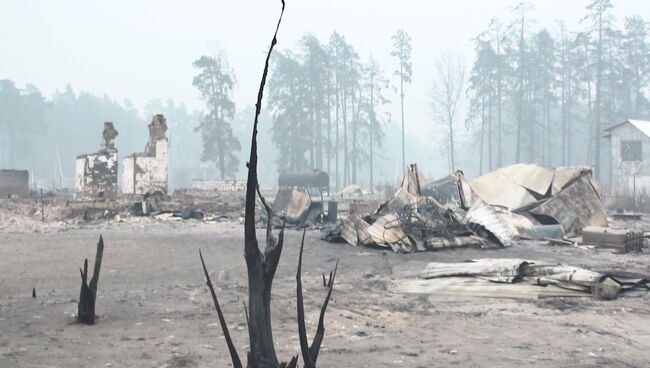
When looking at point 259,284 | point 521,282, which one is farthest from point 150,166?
point 259,284

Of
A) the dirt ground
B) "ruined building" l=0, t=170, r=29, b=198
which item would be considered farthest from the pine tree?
the dirt ground

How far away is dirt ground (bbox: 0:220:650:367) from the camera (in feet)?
15.5

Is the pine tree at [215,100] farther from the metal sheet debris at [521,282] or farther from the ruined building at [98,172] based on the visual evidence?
the metal sheet debris at [521,282]

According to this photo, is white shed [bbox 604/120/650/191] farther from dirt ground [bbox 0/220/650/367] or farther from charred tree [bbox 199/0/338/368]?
charred tree [bbox 199/0/338/368]

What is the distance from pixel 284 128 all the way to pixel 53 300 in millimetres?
45981

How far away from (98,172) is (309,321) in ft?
67.0

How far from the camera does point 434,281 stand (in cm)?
823

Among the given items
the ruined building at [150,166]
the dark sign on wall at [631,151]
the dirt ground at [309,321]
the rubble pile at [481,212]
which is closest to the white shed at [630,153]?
the dark sign on wall at [631,151]

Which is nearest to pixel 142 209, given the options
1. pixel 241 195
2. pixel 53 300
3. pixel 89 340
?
pixel 241 195

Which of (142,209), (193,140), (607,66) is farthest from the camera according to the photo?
(193,140)

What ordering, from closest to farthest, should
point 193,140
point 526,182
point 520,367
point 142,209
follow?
point 520,367, point 526,182, point 142,209, point 193,140

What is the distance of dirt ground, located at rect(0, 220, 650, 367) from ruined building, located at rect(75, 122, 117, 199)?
1358cm

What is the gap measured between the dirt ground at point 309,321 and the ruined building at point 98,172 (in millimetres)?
13581

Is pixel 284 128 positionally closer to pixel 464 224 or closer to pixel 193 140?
pixel 464 224
